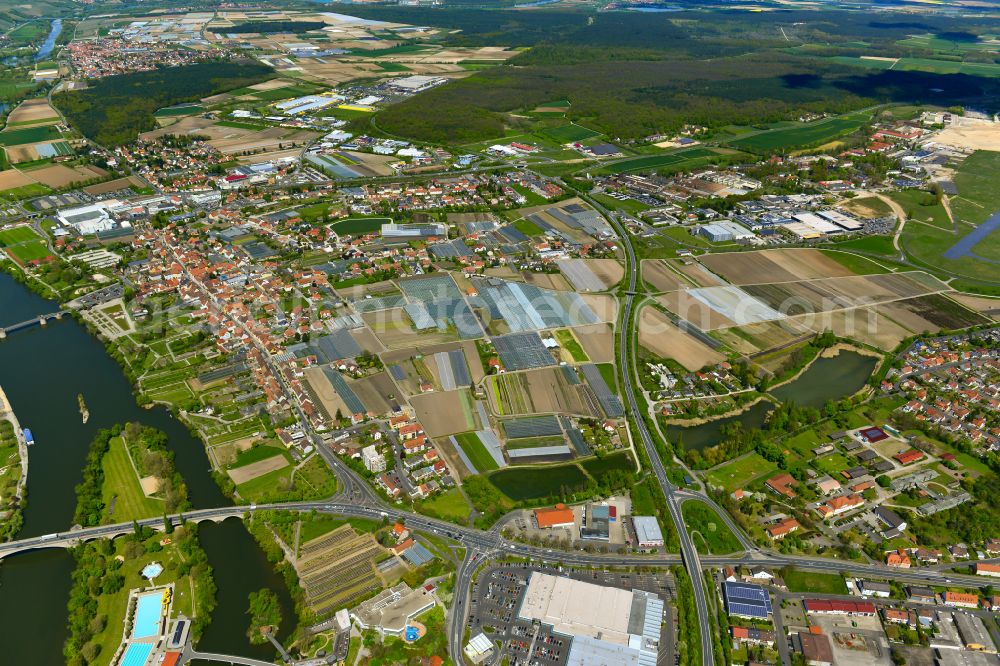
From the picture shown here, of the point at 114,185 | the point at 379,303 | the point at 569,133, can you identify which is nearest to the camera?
the point at 379,303

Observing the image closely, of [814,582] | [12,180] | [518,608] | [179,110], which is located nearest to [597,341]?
[814,582]

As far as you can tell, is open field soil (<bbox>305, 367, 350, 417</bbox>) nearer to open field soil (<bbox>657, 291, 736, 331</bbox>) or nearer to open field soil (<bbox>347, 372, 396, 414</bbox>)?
open field soil (<bbox>347, 372, 396, 414</bbox>)

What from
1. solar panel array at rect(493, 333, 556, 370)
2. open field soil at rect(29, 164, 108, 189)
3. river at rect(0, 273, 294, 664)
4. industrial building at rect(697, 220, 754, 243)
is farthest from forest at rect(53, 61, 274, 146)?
industrial building at rect(697, 220, 754, 243)

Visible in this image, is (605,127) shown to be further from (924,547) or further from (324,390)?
(924,547)

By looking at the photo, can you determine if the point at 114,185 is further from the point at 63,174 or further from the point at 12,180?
the point at 12,180

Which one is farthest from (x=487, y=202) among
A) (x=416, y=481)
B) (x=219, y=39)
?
(x=219, y=39)

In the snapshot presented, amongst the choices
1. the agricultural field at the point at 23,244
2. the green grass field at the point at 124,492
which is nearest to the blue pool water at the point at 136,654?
the green grass field at the point at 124,492

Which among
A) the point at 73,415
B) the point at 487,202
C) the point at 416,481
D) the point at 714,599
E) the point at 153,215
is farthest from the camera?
the point at 487,202
